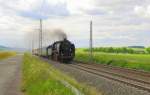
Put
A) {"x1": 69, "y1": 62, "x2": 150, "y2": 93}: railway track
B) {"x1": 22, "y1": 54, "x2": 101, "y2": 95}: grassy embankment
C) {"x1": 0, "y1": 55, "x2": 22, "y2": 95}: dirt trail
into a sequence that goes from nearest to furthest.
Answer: {"x1": 22, "y1": 54, "x2": 101, "y2": 95}: grassy embankment → {"x1": 0, "y1": 55, "x2": 22, "y2": 95}: dirt trail → {"x1": 69, "y1": 62, "x2": 150, "y2": 93}: railway track

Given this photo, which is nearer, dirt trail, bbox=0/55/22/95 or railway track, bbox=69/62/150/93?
dirt trail, bbox=0/55/22/95

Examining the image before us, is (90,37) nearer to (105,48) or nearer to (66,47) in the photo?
(66,47)

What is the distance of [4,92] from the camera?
1870 cm

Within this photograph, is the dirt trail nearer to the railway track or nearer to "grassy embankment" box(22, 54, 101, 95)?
"grassy embankment" box(22, 54, 101, 95)

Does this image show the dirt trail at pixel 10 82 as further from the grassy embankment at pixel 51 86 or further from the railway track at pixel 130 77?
the railway track at pixel 130 77

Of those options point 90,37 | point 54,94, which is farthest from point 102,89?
point 90,37

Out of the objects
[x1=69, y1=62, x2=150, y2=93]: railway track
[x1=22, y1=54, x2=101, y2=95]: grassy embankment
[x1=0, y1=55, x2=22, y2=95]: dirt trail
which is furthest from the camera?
[x1=69, y1=62, x2=150, y2=93]: railway track

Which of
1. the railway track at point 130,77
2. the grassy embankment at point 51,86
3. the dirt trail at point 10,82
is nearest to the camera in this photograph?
the grassy embankment at point 51,86

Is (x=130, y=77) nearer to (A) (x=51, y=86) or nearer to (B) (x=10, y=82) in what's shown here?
(B) (x=10, y=82)

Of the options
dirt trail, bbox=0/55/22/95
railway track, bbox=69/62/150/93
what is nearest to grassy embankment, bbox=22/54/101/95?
dirt trail, bbox=0/55/22/95

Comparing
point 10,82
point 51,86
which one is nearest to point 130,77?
point 10,82

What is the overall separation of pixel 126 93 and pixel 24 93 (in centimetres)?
484

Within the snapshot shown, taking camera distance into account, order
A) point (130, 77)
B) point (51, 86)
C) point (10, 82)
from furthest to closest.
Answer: point (130, 77) < point (10, 82) < point (51, 86)

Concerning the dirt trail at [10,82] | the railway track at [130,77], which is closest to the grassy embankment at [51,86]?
the dirt trail at [10,82]
